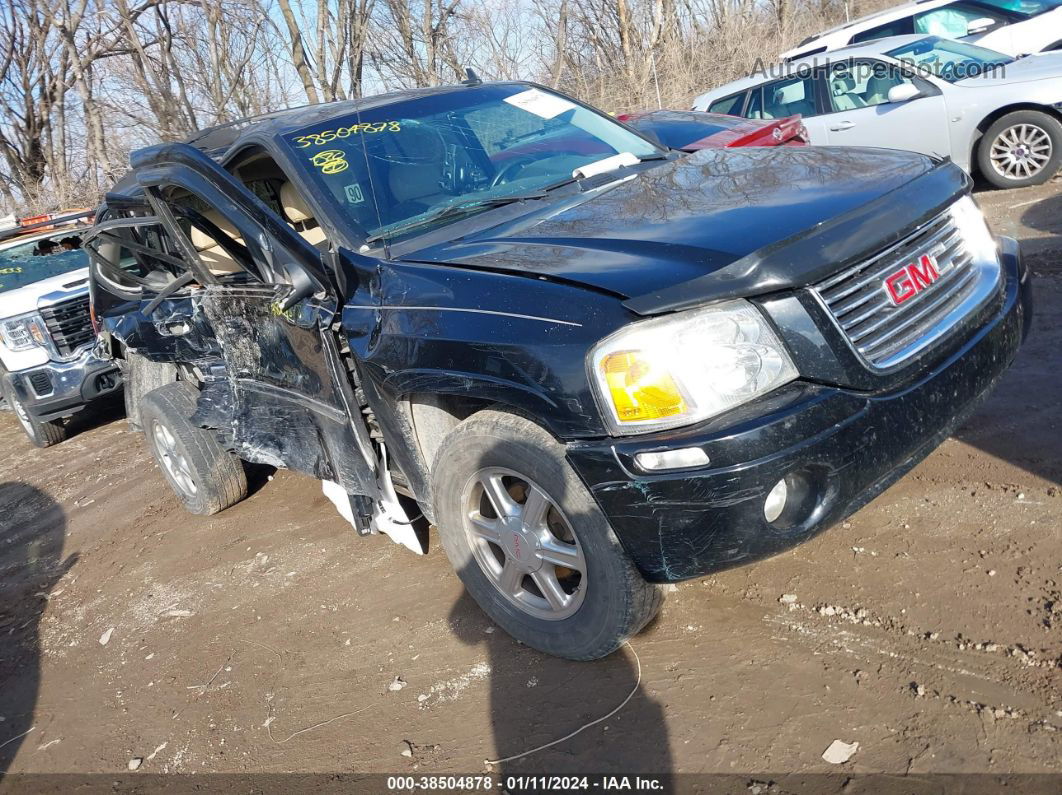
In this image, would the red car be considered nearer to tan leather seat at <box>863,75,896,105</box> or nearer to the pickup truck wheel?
tan leather seat at <box>863,75,896,105</box>

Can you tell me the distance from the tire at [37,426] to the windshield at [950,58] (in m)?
8.45

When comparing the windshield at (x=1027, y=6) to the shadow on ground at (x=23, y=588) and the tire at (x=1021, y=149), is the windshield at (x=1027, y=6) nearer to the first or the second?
the tire at (x=1021, y=149)

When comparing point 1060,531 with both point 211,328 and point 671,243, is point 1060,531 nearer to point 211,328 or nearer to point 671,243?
point 671,243

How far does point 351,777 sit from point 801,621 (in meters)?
1.53

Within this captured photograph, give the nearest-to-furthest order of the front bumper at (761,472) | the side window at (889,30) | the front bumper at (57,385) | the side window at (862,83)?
the front bumper at (761,472)
the front bumper at (57,385)
the side window at (862,83)
the side window at (889,30)

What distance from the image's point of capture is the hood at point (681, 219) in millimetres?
2305

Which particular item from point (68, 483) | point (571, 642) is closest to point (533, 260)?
point (571, 642)

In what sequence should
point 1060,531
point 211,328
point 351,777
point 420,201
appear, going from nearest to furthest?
point 351,777 → point 1060,531 → point 420,201 → point 211,328

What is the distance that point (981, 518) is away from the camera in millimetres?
3053

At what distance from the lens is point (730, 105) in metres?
9.27

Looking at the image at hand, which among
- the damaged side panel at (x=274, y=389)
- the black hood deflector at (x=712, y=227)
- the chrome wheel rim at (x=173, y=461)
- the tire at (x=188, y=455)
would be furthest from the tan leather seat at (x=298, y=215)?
the chrome wheel rim at (x=173, y=461)

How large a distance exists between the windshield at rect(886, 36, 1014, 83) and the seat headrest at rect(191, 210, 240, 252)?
6.82 m

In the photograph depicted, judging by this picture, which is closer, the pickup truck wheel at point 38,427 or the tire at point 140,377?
the tire at point 140,377

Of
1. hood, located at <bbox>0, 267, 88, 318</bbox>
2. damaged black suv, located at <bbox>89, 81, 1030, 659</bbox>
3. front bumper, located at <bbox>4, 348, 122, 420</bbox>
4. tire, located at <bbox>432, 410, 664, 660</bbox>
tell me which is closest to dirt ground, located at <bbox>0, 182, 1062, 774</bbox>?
tire, located at <bbox>432, 410, 664, 660</bbox>
